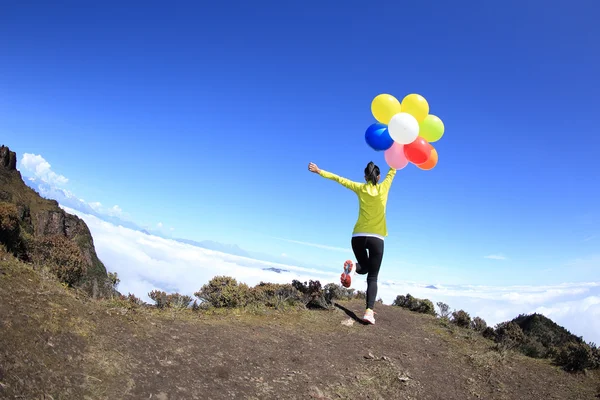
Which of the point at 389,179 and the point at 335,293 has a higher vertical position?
the point at 389,179

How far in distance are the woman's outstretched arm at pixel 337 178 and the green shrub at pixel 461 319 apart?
17.9ft

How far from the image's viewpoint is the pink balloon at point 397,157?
715cm

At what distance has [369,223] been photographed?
6.78m

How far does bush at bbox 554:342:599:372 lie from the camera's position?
6.96 m

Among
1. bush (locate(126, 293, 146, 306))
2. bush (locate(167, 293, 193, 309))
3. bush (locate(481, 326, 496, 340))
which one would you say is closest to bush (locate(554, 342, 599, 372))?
bush (locate(481, 326, 496, 340))

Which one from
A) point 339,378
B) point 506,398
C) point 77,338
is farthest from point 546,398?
point 77,338

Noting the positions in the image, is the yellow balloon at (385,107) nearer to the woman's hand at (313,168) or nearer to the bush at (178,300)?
the woman's hand at (313,168)

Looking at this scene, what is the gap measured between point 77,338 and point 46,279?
1495 mm

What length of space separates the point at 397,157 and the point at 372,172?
677mm

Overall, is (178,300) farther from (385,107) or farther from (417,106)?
(417,106)

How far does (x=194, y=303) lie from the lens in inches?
277

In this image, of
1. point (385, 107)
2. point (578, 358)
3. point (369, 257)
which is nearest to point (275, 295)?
point (369, 257)

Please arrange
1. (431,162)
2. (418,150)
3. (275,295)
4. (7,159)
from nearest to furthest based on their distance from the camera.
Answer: (418,150) < (431,162) < (275,295) < (7,159)

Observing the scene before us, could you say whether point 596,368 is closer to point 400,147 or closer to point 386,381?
point 386,381
